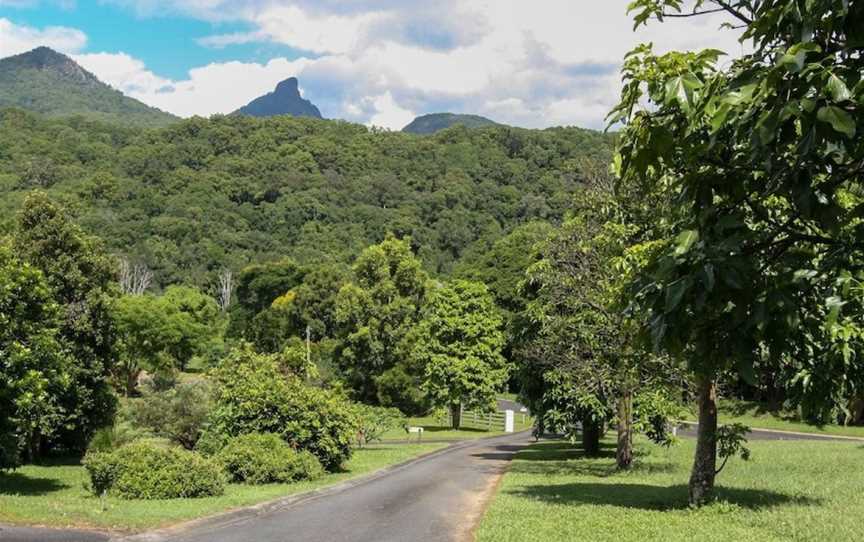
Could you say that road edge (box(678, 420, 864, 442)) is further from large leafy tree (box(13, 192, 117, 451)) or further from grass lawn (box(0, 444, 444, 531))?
large leafy tree (box(13, 192, 117, 451))

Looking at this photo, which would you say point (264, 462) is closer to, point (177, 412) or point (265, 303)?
point (177, 412)

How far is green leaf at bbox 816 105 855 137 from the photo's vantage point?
2.68m

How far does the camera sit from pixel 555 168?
401 feet

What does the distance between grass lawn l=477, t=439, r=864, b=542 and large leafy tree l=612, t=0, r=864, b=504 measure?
6.55 meters

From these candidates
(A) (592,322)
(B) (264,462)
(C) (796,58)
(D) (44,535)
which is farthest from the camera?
(A) (592,322)

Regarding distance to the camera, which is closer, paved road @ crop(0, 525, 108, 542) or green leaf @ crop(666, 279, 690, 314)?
green leaf @ crop(666, 279, 690, 314)

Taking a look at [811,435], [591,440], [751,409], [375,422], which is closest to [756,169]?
[591,440]

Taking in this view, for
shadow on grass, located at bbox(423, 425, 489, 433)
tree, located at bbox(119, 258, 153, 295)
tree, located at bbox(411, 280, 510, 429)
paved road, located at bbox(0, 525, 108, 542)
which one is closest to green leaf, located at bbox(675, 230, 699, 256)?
paved road, located at bbox(0, 525, 108, 542)

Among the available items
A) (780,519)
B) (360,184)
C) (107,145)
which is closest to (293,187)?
(360,184)

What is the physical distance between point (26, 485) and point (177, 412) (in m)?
6.18

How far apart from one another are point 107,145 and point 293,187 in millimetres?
38627

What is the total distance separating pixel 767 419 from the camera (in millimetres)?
42875

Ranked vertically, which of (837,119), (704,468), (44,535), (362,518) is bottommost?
(362,518)

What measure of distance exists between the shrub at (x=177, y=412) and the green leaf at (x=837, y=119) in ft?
71.7
